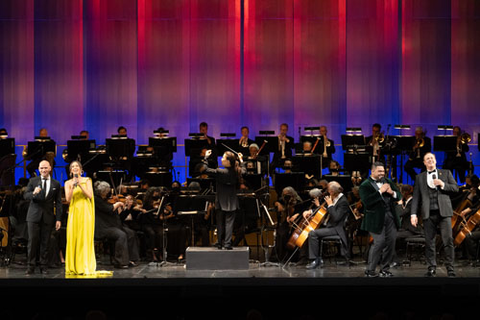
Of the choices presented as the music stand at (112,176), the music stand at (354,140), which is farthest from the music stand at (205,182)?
the music stand at (354,140)

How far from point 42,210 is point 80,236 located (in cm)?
61

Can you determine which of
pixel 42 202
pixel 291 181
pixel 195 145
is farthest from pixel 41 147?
pixel 291 181

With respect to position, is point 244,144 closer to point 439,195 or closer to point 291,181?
point 291,181

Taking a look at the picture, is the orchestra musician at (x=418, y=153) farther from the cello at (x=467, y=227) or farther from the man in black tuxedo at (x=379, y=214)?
the man in black tuxedo at (x=379, y=214)

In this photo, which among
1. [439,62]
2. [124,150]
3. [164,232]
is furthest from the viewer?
[439,62]

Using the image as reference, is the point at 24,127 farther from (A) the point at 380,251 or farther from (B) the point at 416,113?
(A) the point at 380,251

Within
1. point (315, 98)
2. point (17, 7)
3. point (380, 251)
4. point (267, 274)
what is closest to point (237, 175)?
point (267, 274)

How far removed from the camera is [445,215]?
28.1ft

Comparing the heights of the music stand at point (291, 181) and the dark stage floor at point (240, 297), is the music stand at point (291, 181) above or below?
above

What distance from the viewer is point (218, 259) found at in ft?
31.7

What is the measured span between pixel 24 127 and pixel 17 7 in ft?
8.69

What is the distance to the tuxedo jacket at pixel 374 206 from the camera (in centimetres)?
862

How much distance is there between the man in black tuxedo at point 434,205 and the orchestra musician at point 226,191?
7.39ft

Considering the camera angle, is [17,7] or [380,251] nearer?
[380,251]
